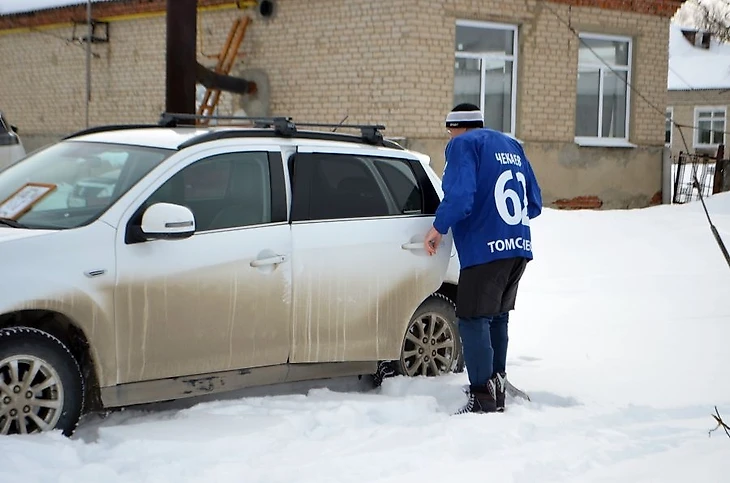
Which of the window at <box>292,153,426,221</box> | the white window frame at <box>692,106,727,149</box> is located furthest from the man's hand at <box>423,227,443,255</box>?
the white window frame at <box>692,106,727,149</box>

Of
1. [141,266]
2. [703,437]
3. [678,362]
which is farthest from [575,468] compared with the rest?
→ [678,362]

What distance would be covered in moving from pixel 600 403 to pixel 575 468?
4.89 ft

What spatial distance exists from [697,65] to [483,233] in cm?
4414

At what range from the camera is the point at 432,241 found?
5953 mm

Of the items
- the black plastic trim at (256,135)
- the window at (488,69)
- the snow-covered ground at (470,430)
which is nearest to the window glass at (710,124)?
the window at (488,69)

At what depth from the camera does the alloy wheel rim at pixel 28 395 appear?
4.53 meters

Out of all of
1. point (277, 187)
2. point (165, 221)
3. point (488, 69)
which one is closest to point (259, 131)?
point (277, 187)

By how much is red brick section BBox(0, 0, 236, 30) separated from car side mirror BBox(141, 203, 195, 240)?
1276cm

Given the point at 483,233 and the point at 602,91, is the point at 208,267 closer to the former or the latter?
the point at 483,233

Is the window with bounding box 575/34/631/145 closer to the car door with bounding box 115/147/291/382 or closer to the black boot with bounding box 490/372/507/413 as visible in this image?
the black boot with bounding box 490/372/507/413

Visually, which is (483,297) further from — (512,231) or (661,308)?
(661,308)

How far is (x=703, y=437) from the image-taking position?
523 cm

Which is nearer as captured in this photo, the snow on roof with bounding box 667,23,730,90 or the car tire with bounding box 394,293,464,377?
the car tire with bounding box 394,293,464,377

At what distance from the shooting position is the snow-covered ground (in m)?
4.48
